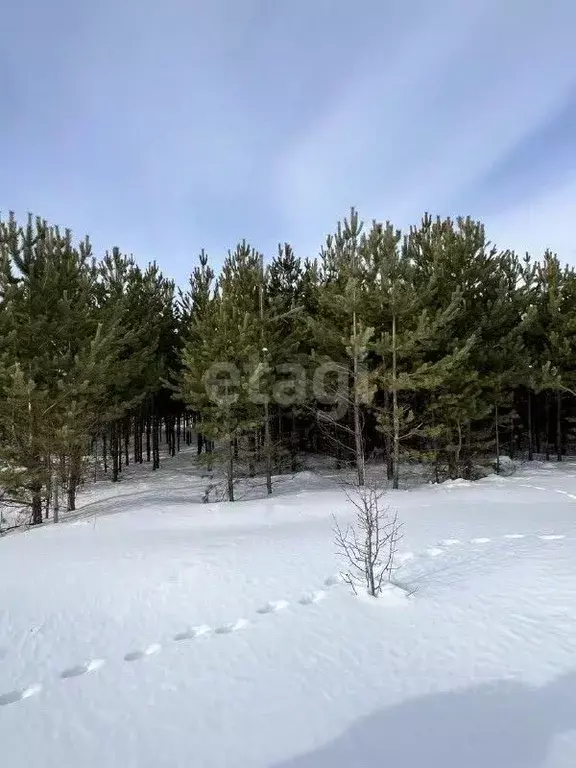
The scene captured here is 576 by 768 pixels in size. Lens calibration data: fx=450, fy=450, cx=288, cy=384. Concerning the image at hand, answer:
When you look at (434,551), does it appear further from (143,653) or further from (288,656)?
(143,653)

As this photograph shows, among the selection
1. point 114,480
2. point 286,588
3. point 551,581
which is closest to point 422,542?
point 551,581

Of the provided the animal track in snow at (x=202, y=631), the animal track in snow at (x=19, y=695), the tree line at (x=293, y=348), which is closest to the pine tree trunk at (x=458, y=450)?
the tree line at (x=293, y=348)

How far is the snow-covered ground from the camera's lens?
124 inches

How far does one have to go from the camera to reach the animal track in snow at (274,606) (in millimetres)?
5480

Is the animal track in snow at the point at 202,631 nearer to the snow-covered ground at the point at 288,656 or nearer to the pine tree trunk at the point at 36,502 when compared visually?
the snow-covered ground at the point at 288,656

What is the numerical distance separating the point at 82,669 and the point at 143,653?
571 mm

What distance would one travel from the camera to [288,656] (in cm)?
437

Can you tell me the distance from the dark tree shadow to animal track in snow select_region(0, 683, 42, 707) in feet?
8.19

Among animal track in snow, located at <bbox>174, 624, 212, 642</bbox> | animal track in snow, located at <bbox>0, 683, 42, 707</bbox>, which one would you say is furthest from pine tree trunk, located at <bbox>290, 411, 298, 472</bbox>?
animal track in snow, located at <bbox>0, 683, 42, 707</bbox>

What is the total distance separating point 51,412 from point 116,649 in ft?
30.0

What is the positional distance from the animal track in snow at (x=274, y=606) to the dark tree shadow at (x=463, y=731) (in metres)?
2.24

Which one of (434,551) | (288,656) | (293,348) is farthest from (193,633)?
(293,348)

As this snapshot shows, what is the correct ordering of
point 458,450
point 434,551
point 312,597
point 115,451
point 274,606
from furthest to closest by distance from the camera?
point 115,451 → point 458,450 → point 434,551 → point 312,597 → point 274,606

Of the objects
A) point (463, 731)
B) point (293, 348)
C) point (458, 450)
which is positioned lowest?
point (463, 731)
